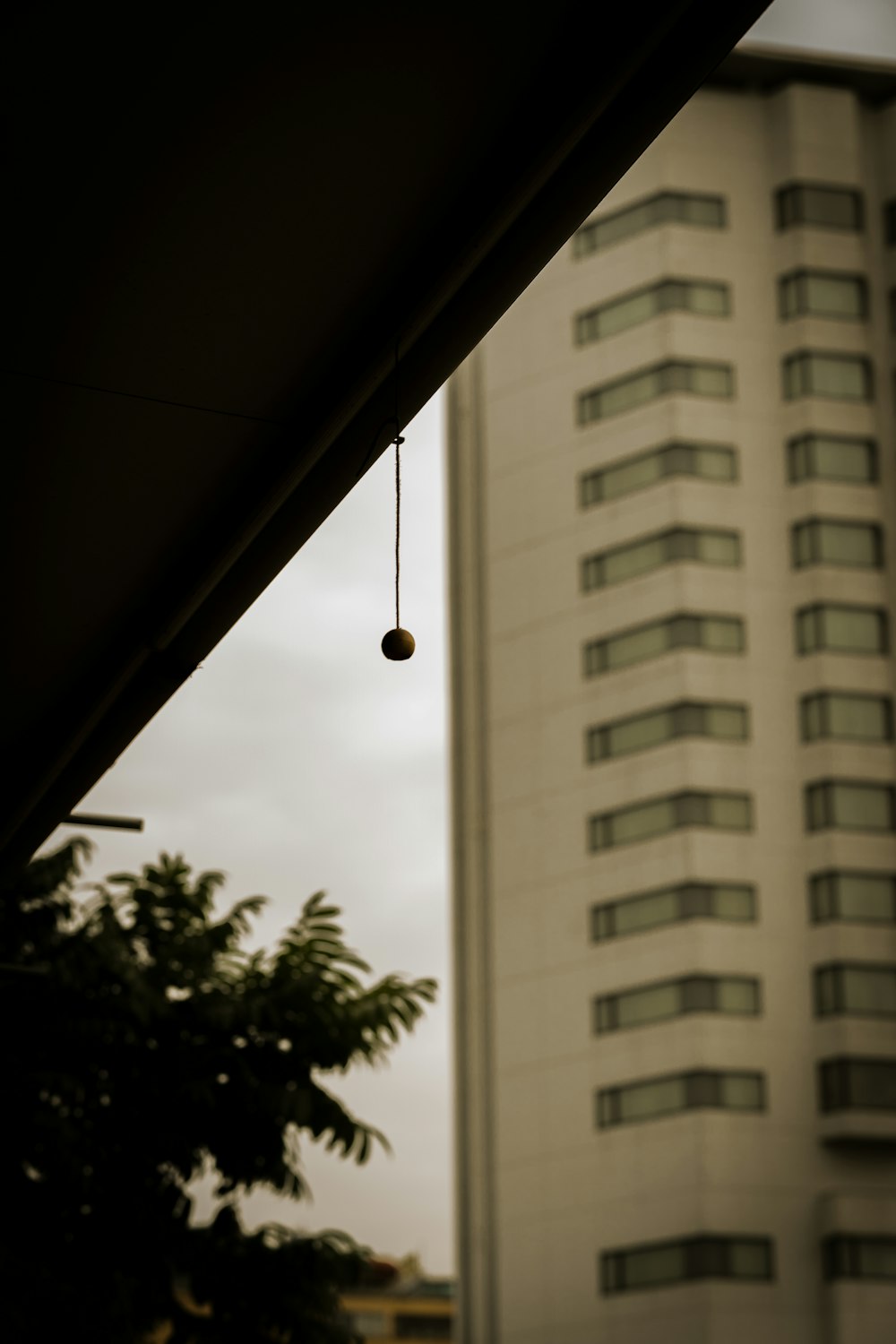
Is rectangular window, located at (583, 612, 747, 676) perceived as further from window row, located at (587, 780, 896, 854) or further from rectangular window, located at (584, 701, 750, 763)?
window row, located at (587, 780, 896, 854)

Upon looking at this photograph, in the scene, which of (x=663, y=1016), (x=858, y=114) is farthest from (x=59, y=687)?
(x=858, y=114)

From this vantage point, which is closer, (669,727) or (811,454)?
(669,727)

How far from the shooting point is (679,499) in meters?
54.2

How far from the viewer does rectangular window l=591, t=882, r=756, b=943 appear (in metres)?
51.0

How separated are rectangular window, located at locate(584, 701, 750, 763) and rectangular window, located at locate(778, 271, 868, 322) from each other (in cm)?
1247

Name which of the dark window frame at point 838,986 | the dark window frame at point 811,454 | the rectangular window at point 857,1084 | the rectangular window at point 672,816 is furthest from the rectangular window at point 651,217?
the rectangular window at point 857,1084

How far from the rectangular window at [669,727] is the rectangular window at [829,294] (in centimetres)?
1247

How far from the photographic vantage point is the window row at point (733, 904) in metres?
51.1

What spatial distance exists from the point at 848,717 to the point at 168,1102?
4448cm

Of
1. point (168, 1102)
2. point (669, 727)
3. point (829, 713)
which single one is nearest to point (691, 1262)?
point (669, 727)

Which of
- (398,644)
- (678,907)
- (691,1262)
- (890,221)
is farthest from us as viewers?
(890,221)

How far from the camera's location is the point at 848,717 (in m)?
53.4

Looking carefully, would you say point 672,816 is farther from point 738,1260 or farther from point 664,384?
point 664,384

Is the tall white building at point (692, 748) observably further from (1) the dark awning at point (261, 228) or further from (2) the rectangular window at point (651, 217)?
(1) the dark awning at point (261, 228)
